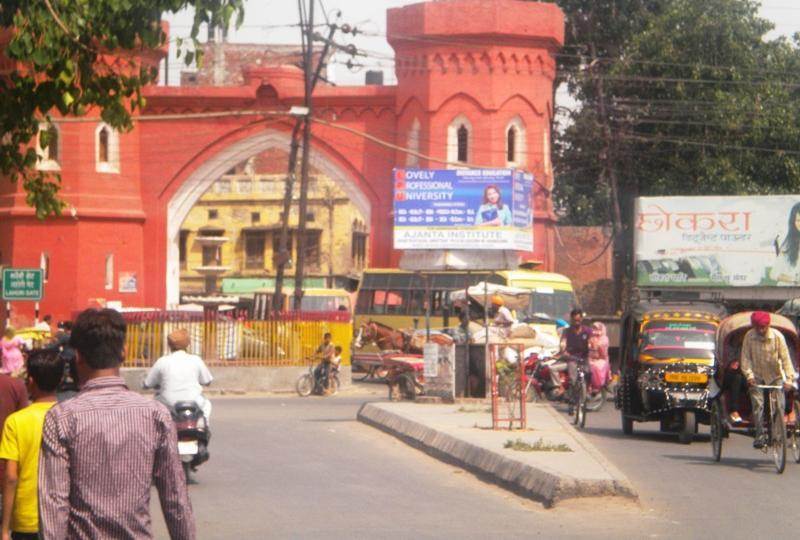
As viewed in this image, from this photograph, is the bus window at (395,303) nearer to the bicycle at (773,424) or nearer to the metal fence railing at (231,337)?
the metal fence railing at (231,337)

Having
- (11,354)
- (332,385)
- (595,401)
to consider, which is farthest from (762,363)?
(332,385)

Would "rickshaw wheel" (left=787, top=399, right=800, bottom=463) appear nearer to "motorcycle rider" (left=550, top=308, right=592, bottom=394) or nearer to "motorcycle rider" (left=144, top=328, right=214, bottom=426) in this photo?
"motorcycle rider" (left=144, top=328, right=214, bottom=426)

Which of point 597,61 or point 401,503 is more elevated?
point 597,61

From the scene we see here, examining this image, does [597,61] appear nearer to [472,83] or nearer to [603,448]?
[472,83]

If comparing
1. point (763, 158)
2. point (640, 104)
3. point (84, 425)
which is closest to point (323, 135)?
point (640, 104)

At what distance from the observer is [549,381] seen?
882 inches

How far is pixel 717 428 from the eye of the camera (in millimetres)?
13711

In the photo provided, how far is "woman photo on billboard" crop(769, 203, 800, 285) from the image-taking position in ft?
92.9

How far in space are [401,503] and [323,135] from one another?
30230 mm

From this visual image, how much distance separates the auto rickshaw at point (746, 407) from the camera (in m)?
12.7

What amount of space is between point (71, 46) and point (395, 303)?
2858cm

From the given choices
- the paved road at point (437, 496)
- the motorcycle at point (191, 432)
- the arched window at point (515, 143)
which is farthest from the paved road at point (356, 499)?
the arched window at point (515, 143)

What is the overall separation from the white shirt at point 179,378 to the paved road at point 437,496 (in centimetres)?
76

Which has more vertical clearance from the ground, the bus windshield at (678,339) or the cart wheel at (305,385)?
the bus windshield at (678,339)
